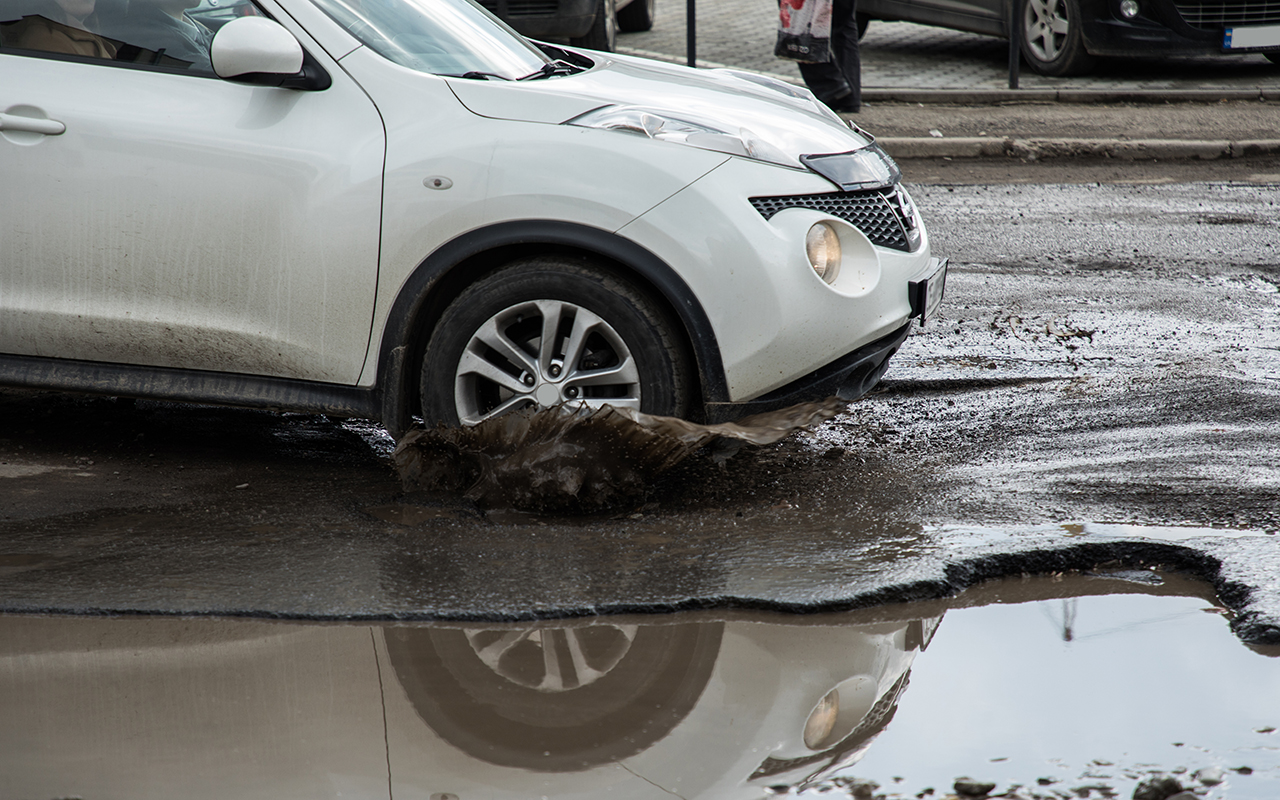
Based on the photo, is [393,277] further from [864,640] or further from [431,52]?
[864,640]

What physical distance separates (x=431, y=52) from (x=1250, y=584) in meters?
2.77

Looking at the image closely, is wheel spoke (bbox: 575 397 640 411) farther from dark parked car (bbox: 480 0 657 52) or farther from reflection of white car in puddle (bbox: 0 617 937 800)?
dark parked car (bbox: 480 0 657 52)

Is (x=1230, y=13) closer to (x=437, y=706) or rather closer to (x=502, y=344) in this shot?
(x=502, y=344)

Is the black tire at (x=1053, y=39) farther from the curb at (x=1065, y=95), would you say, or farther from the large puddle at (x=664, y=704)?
the large puddle at (x=664, y=704)

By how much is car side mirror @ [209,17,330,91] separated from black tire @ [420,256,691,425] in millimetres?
787

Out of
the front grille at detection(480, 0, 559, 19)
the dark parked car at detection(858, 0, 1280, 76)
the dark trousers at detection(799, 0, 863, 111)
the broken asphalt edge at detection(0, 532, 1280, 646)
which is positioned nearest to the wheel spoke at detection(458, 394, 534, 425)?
the broken asphalt edge at detection(0, 532, 1280, 646)

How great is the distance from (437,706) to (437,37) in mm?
2240

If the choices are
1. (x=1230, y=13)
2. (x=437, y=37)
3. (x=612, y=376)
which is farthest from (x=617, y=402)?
(x=1230, y=13)

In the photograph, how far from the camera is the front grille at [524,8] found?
425 inches

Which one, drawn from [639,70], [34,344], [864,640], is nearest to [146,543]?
[34,344]

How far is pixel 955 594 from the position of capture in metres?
Answer: 3.08

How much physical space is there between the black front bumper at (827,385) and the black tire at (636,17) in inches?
440

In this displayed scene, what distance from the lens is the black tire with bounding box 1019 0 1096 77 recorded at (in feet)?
36.6

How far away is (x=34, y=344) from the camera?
374 centimetres
